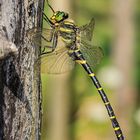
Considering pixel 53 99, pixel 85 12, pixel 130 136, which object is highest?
pixel 85 12

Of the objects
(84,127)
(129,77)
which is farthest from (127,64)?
(84,127)

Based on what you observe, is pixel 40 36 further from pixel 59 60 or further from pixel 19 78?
pixel 59 60

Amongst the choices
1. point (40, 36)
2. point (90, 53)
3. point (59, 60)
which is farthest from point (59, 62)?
point (40, 36)

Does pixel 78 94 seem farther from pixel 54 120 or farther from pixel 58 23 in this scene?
pixel 58 23

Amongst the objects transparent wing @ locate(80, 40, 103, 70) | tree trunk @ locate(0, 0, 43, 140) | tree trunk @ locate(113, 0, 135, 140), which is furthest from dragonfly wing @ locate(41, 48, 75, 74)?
tree trunk @ locate(113, 0, 135, 140)

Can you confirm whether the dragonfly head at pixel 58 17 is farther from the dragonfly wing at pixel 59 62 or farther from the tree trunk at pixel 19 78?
the tree trunk at pixel 19 78

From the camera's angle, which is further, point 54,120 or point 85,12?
point 85,12
